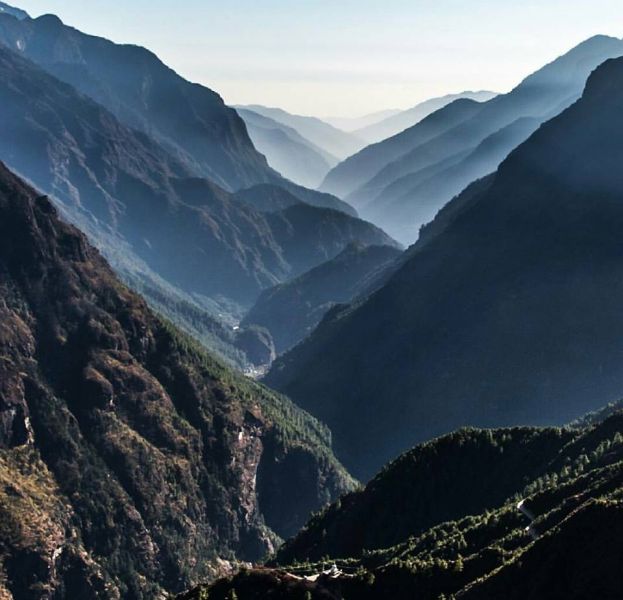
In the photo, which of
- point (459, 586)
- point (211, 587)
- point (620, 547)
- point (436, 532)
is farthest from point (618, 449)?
point (211, 587)

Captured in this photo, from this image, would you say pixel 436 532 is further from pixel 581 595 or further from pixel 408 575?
pixel 581 595

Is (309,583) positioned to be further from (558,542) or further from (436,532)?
(436,532)

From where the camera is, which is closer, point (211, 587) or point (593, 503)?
point (593, 503)

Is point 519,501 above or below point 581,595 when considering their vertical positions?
above

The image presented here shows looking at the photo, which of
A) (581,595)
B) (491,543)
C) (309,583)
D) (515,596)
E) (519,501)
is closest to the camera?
(581,595)

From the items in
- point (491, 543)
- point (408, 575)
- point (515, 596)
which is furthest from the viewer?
point (491, 543)

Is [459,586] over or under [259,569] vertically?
under

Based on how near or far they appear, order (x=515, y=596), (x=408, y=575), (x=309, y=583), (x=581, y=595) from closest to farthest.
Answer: (x=581, y=595) < (x=515, y=596) < (x=309, y=583) < (x=408, y=575)

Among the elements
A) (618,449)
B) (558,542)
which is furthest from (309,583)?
(618,449)

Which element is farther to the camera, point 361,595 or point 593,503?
point 361,595
